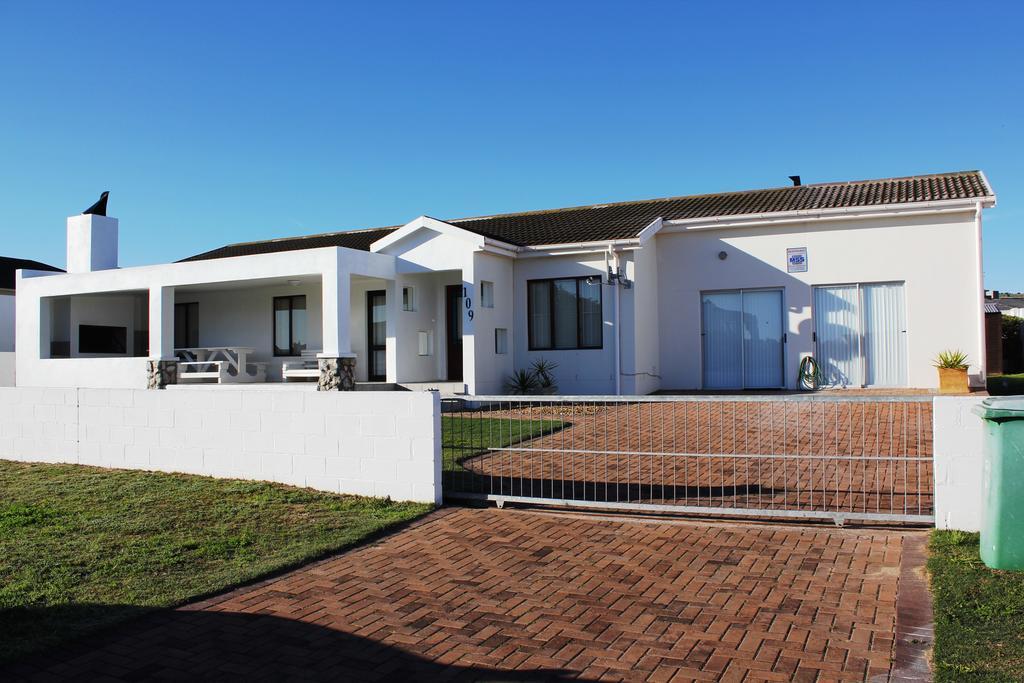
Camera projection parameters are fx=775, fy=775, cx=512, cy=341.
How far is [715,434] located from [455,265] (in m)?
7.82

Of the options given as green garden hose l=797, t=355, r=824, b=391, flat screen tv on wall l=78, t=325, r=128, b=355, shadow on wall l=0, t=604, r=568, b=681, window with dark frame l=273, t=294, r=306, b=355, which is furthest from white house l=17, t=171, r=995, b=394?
shadow on wall l=0, t=604, r=568, b=681

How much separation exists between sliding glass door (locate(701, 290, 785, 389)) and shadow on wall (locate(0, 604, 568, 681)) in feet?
49.1

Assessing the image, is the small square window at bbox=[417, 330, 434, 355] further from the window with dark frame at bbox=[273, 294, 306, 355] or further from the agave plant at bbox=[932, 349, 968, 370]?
the agave plant at bbox=[932, 349, 968, 370]

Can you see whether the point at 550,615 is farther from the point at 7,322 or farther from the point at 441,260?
the point at 7,322

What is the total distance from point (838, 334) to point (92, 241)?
20.0 meters

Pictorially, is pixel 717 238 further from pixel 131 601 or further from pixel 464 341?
pixel 131 601

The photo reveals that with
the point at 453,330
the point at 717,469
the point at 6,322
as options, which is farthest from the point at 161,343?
the point at 717,469

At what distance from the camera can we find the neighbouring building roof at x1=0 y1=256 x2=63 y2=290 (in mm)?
28484

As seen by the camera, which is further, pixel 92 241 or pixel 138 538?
pixel 92 241

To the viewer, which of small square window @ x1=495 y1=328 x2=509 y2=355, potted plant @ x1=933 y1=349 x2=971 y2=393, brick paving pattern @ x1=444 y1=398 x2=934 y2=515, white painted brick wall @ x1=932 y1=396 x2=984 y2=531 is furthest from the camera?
small square window @ x1=495 y1=328 x2=509 y2=355

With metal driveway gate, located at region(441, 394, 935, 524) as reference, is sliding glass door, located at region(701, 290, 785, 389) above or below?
above

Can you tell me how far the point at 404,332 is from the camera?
18.1 meters

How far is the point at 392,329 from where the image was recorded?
1783cm

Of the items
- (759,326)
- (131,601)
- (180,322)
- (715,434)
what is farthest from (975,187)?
(180,322)
